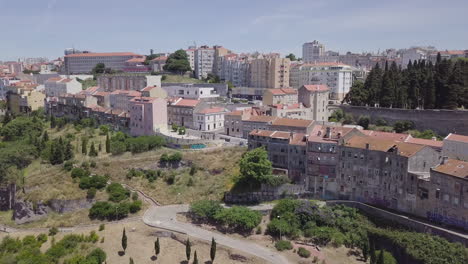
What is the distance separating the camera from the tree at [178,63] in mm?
115688

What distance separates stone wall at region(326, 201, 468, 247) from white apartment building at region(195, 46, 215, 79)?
262 feet

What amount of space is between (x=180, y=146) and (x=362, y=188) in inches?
1103

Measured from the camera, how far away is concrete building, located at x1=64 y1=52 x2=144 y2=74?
14488cm

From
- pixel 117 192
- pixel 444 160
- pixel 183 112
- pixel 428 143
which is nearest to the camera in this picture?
pixel 444 160

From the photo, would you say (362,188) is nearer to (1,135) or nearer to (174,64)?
(1,135)

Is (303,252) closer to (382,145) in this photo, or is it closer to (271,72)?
(382,145)

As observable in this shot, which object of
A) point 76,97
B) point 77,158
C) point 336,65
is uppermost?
point 336,65

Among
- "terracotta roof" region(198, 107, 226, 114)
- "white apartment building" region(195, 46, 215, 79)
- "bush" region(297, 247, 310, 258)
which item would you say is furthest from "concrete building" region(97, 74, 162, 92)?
"bush" region(297, 247, 310, 258)

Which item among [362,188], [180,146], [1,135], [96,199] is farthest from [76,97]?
[362,188]

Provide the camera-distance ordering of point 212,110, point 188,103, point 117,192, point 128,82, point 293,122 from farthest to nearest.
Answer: point 128,82 → point 188,103 → point 212,110 → point 293,122 → point 117,192

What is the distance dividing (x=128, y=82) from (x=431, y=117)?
6587 cm

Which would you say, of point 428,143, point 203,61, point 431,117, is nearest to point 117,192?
point 428,143

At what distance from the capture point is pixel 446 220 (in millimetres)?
39688

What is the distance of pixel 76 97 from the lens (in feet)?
294
